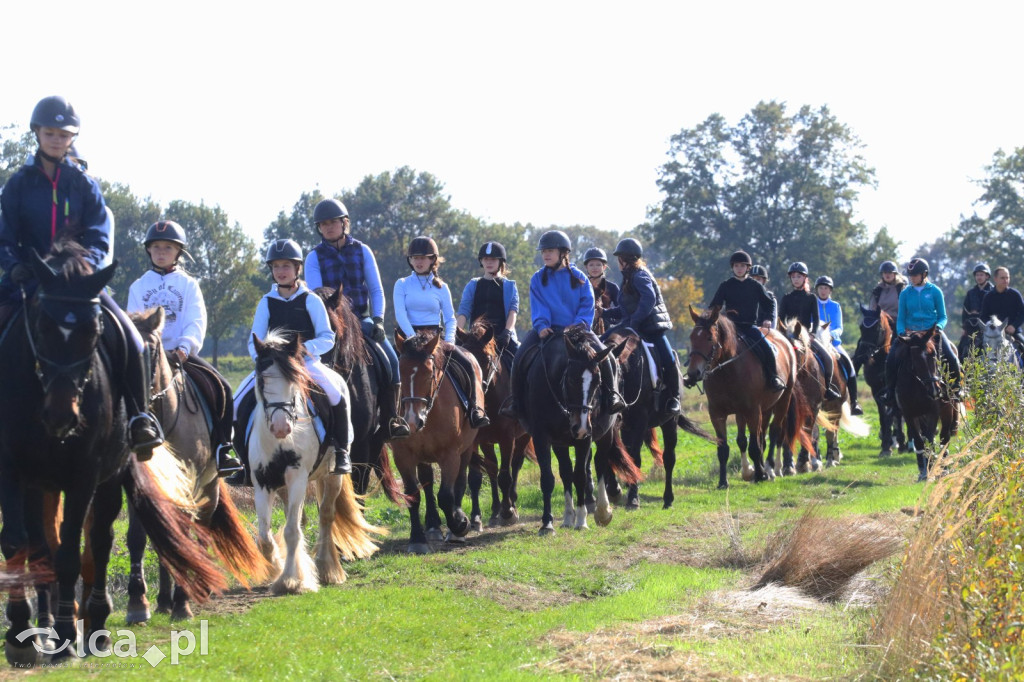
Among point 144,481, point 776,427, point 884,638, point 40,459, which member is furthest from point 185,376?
point 776,427

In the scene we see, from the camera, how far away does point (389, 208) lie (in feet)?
230

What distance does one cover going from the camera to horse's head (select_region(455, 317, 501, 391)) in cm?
1362

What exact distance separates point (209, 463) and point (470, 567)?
2.58 meters

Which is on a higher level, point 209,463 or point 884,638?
point 209,463

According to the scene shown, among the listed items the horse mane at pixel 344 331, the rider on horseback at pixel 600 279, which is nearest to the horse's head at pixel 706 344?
the rider on horseback at pixel 600 279

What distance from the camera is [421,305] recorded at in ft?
42.7

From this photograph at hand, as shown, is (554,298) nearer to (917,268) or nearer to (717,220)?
(917,268)

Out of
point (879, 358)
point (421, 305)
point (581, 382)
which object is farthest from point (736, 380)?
point (421, 305)

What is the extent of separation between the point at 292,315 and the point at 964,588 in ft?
20.4

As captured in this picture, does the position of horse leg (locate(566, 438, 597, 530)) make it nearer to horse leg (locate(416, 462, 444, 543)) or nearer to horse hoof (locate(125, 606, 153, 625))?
horse leg (locate(416, 462, 444, 543))

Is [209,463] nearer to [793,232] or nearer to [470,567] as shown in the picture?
[470,567]

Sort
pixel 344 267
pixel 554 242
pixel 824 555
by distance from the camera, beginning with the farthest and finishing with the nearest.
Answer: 1. pixel 554 242
2. pixel 344 267
3. pixel 824 555

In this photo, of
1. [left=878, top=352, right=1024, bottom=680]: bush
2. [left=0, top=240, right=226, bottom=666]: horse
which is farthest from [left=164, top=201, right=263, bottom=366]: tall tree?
[left=878, top=352, right=1024, bottom=680]: bush

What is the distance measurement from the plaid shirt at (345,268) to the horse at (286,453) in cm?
→ 210
